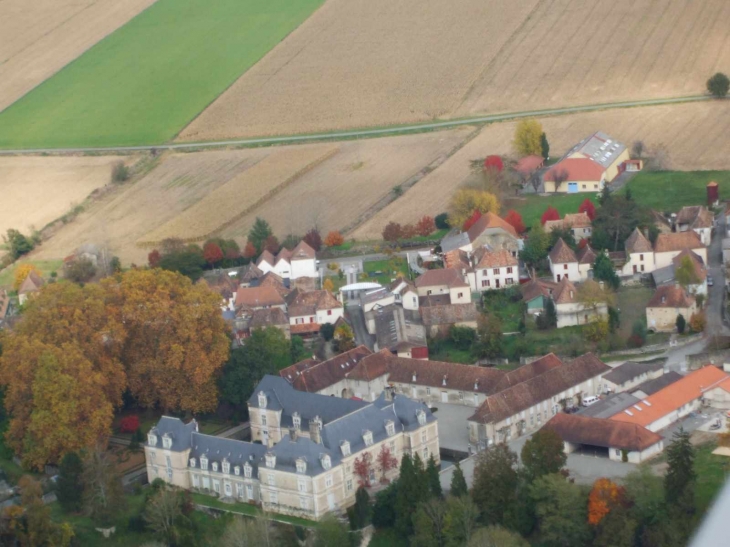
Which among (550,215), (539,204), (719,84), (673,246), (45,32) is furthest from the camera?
(45,32)

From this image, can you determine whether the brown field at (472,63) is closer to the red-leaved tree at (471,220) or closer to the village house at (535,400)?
the red-leaved tree at (471,220)

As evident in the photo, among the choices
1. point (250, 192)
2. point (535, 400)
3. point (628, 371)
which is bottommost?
point (535, 400)

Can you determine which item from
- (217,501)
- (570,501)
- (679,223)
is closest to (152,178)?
→ (679,223)

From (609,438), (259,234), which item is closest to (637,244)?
(609,438)

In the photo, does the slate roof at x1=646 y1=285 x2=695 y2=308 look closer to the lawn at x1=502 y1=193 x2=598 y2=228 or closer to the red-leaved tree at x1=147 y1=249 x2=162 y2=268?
the lawn at x1=502 y1=193 x2=598 y2=228

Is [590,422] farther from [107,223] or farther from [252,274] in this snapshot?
[107,223]

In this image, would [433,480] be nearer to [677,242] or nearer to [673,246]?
[673,246]

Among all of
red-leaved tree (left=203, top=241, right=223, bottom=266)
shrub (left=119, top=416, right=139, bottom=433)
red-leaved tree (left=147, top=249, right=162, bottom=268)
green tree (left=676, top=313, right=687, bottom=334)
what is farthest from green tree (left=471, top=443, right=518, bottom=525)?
red-leaved tree (left=147, top=249, right=162, bottom=268)
